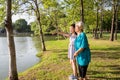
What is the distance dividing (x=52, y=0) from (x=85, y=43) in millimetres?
18441

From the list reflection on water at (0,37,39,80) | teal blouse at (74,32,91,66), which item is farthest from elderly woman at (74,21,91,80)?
reflection on water at (0,37,39,80)

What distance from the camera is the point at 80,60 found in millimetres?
7496

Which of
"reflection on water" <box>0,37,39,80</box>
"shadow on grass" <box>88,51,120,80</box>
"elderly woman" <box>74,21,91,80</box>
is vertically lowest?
"reflection on water" <box>0,37,39,80</box>

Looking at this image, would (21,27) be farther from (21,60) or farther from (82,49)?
(82,49)

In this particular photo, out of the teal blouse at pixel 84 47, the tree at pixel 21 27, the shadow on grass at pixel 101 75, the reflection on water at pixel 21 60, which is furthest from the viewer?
the tree at pixel 21 27

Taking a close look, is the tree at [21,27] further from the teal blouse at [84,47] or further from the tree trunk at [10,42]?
the teal blouse at [84,47]

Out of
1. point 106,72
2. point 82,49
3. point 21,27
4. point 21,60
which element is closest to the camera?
point 82,49

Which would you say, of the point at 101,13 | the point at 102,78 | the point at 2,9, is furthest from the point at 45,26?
→ the point at 102,78

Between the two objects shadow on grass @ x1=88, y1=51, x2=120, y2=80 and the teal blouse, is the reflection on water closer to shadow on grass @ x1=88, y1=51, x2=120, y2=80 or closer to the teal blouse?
shadow on grass @ x1=88, y1=51, x2=120, y2=80

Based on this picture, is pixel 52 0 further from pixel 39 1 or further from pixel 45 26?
pixel 45 26

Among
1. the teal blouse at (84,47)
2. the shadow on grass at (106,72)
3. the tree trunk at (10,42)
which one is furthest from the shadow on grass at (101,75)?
the tree trunk at (10,42)

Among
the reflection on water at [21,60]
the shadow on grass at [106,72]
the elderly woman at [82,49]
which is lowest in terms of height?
the reflection on water at [21,60]

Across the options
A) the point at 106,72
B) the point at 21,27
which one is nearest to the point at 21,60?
the point at 106,72

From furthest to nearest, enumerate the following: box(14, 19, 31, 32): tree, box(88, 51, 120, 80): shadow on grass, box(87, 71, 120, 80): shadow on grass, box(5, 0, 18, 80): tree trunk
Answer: box(14, 19, 31, 32): tree < box(5, 0, 18, 80): tree trunk < box(88, 51, 120, 80): shadow on grass < box(87, 71, 120, 80): shadow on grass
